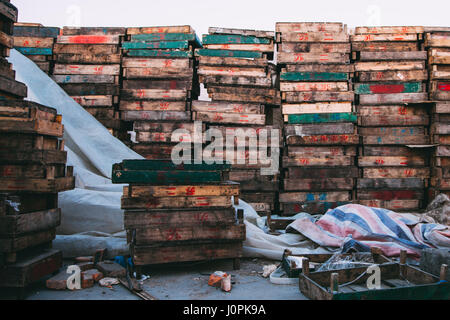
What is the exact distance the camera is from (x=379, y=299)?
3031mm

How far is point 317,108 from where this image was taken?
7.55 meters

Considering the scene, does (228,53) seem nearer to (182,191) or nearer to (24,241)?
(182,191)

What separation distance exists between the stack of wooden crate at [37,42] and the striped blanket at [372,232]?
6346 millimetres

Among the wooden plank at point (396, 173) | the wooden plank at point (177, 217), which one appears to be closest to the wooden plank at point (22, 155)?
the wooden plank at point (177, 217)

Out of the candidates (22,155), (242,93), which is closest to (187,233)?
(22,155)

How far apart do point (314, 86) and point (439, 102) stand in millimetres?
2665

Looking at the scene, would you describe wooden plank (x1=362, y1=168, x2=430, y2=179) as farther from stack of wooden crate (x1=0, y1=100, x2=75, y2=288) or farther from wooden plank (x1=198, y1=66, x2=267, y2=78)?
stack of wooden crate (x1=0, y1=100, x2=75, y2=288)

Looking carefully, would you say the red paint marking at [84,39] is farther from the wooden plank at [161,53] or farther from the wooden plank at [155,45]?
the wooden plank at [161,53]

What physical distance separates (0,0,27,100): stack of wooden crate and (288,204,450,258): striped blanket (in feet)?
13.8

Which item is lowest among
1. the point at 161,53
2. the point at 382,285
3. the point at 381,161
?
the point at 382,285

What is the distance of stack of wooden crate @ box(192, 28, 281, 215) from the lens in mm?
7332

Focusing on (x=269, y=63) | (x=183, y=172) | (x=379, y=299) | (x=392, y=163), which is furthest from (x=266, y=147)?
(x=379, y=299)

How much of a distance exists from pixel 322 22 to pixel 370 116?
2.39 meters

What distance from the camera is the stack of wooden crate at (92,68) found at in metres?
7.37
